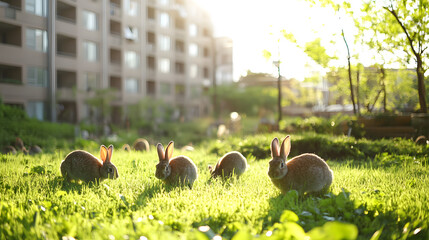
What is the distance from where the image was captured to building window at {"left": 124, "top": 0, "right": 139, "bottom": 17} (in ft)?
89.5

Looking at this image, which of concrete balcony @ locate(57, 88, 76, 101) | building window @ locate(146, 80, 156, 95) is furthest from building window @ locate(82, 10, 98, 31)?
building window @ locate(146, 80, 156, 95)

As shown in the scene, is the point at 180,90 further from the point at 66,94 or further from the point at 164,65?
the point at 66,94

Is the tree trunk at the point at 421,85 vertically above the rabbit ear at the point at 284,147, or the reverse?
the tree trunk at the point at 421,85

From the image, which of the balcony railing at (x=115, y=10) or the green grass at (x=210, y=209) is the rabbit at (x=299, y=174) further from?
the balcony railing at (x=115, y=10)

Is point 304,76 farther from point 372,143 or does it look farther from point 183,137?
point 183,137

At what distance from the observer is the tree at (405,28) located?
682 centimetres

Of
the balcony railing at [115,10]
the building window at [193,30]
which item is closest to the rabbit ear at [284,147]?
the balcony railing at [115,10]

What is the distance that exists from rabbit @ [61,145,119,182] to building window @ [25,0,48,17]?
5.71m

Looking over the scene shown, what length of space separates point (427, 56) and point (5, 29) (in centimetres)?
995

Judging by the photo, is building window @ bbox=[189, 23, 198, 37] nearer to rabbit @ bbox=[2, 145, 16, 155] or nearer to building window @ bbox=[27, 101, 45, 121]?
building window @ bbox=[27, 101, 45, 121]

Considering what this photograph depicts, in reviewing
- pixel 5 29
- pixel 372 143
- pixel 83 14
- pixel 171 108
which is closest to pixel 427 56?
pixel 372 143

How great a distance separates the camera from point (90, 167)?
Result: 4.55 metres

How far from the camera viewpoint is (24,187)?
164 inches

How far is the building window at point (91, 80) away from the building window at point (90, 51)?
0.92 metres
